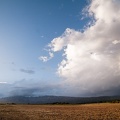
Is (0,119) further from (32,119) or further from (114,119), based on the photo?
(114,119)

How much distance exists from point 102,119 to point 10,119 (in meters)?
15.0

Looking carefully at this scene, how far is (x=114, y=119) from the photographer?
41.5 meters

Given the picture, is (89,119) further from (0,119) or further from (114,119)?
(0,119)

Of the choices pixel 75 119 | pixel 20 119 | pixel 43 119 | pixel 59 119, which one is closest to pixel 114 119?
pixel 75 119

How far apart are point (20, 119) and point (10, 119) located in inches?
67.5

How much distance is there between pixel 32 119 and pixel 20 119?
195 centimetres

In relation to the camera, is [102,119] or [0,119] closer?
[0,119]

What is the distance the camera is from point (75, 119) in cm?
4188

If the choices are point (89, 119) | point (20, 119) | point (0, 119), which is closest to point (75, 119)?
point (89, 119)

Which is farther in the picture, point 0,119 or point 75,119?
point 75,119

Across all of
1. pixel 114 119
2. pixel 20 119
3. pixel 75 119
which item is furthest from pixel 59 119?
pixel 114 119

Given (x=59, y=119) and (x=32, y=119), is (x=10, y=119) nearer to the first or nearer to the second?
(x=32, y=119)

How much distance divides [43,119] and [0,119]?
7.04 m

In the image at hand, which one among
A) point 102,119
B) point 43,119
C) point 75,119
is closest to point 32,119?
point 43,119
